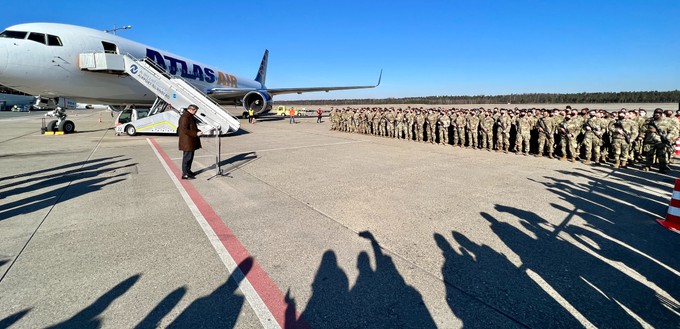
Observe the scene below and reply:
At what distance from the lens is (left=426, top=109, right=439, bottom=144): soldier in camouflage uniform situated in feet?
43.9

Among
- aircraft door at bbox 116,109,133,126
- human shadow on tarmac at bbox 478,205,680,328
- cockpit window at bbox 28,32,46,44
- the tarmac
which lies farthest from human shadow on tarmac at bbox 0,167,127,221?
aircraft door at bbox 116,109,133,126

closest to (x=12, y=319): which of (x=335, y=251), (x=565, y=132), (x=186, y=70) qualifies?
(x=335, y=251)

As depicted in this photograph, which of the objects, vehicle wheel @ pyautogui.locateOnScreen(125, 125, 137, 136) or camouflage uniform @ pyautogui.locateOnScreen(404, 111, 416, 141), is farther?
vehicle wheel @ pyautogui.locateOnScreen(125, 125, 137, 136)

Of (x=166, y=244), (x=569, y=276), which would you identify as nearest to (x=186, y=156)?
(x=166, y=244)

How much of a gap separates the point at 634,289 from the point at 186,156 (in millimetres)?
7355

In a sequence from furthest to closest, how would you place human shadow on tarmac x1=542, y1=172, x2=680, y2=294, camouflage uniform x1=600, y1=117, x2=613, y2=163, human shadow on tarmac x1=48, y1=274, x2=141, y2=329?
1. camouflage uniform x1=600, y1=117, x2=613, y2=163
2. human shadow on tarmac x1=542, y1=172, x2=680, y2=294
3. human shadow on tarmac x1=48, y1=274, x2=141, y2=329

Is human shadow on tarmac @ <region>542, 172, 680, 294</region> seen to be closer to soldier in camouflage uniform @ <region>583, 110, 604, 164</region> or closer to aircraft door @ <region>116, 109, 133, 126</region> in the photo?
soldier in camouflage uniform @ <region>583, 110, 604, 164</region>

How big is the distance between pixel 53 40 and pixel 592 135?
1841cm

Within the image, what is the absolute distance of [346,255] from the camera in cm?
344

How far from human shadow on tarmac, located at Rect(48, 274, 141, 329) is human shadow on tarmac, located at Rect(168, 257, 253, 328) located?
61 centimetres

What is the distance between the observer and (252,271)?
3.09 metres

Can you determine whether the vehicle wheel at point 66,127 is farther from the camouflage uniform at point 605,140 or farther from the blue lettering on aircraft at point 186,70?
the camouflage uniform at point 605,140

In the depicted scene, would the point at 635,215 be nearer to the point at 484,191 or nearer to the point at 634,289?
the point at 484,191

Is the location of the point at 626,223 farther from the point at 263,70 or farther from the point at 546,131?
the point at 263,70
